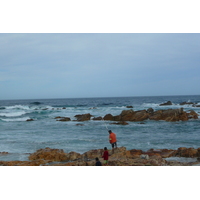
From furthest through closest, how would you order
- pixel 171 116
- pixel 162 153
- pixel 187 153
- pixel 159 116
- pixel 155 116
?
1. pixel 155 116
2. pixel 159 116
3. pixel 171 116
4. pixel 162 153
5. pixel 187 153

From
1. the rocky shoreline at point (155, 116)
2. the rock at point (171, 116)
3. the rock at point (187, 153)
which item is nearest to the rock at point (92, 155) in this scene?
the rock at point (187, 153)

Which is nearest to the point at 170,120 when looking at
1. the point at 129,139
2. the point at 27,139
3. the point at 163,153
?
the point at 129,139

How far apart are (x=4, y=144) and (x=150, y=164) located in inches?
370

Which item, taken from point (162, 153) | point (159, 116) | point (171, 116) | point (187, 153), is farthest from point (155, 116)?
point (187, 153)

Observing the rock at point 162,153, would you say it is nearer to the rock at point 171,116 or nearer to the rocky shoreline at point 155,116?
the rocky shoreline at point 155,116

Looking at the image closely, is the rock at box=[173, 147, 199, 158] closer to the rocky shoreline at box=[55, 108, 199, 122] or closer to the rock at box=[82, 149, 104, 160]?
the rock at box=[82, 149, 104, 160]

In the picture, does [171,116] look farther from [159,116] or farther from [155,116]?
[155,116]

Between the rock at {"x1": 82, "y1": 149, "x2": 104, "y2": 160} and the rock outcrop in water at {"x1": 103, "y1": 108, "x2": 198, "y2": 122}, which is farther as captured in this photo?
the rock outcrop in water at {"x1": 103, "y1": 108, "x2": 198, "y2": 122}

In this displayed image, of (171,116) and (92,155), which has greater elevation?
(171,116)

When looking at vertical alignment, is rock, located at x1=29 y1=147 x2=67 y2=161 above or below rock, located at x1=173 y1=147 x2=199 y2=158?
below

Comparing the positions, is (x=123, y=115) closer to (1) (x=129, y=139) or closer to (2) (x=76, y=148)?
(1) (x=129, y=139)

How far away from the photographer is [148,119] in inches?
1048

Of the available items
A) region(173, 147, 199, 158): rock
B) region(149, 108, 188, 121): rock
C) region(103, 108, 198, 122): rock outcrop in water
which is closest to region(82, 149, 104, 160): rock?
region(173, 147, 199, 158): rock

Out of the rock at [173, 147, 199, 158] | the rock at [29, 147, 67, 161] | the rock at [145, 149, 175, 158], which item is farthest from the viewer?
the rock at [145, 149, 175, 158]
